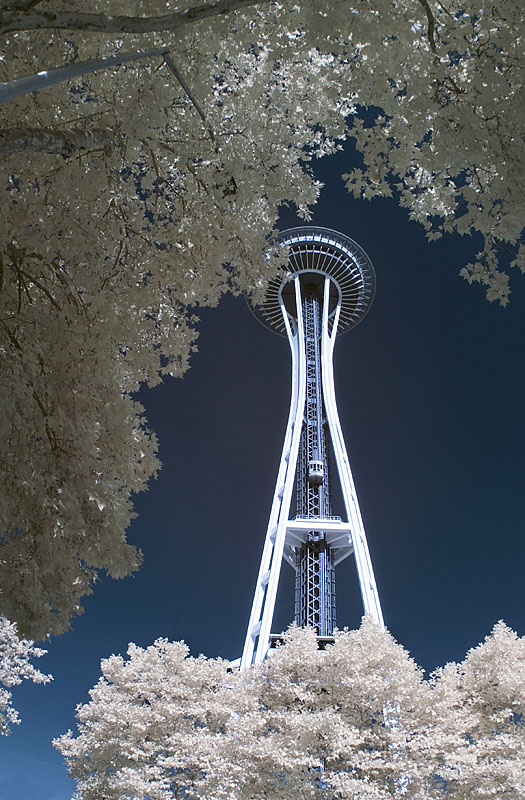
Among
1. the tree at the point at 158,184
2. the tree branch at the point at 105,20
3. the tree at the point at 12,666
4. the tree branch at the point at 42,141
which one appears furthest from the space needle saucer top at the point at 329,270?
the tree branch at the point at 105,20

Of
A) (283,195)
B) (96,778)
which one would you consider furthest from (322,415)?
(283,195)

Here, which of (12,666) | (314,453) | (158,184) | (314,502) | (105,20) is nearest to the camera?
(105,20)

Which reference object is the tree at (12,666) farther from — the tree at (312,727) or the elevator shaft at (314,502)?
the elevator shaft at (314,502)

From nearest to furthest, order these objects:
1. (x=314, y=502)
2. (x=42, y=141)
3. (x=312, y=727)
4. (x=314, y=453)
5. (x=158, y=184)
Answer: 1. (x=42, y=141)
2. (x=158, y=184)
3. (x=312, y=727)
4. (x=314, y=502)
5. (x=314, y=453)

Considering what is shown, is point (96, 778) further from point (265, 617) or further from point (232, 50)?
point (232, 50)

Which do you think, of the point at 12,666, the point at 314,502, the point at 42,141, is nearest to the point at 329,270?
the point at 314,502

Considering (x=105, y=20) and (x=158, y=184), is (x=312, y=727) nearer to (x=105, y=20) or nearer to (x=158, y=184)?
(x=158, y=184)
